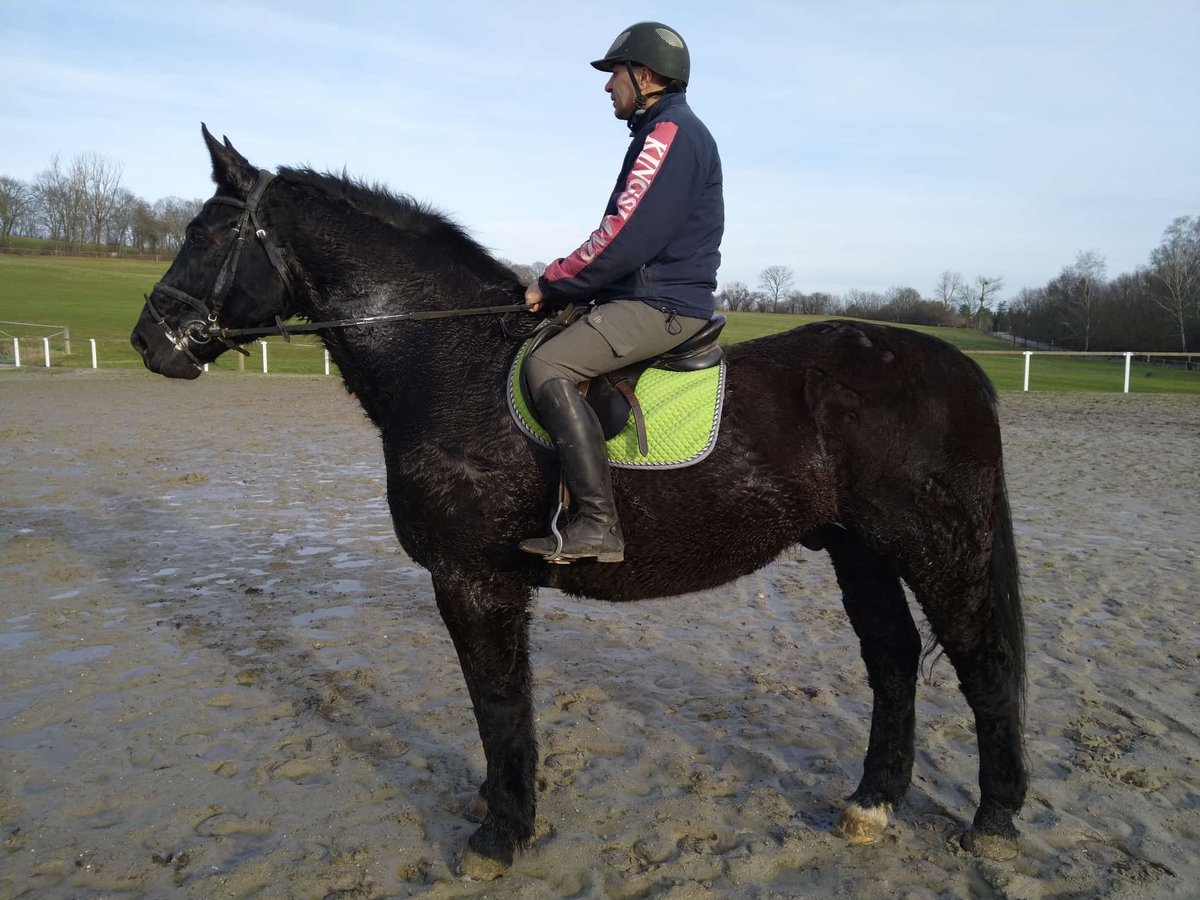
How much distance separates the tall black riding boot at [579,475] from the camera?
11.2 feet

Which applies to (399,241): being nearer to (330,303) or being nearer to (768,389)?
(330,303)

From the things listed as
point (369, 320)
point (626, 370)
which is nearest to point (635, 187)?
point (626, 370)

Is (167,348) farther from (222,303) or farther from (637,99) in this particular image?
(637,99)

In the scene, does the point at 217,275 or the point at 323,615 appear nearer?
the point at 217,275

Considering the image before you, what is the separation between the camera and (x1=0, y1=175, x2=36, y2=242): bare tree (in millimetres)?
86562

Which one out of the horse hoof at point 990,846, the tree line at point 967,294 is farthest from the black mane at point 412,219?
the tree line at point 967,294

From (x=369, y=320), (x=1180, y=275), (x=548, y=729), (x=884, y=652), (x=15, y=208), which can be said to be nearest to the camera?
(x=369, y=320)

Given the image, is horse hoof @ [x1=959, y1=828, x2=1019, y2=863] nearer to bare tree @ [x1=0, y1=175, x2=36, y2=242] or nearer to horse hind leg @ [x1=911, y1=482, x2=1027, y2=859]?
horse hind leg @ [x1=911, y1=482, x2=1027, y2=859]

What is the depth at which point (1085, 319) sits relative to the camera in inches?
2635

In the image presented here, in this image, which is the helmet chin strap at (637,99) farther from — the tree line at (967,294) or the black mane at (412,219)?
the tree line at (967,294)

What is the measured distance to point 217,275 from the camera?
150 inches

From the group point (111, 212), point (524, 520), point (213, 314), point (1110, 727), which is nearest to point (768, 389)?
point (524, 520)

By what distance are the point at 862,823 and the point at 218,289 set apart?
12.7 ft

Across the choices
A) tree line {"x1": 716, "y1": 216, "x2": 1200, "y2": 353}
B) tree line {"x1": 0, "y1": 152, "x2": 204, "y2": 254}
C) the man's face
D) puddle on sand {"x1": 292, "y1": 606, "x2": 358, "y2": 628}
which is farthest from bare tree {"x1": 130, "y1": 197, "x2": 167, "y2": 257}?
the man's face
